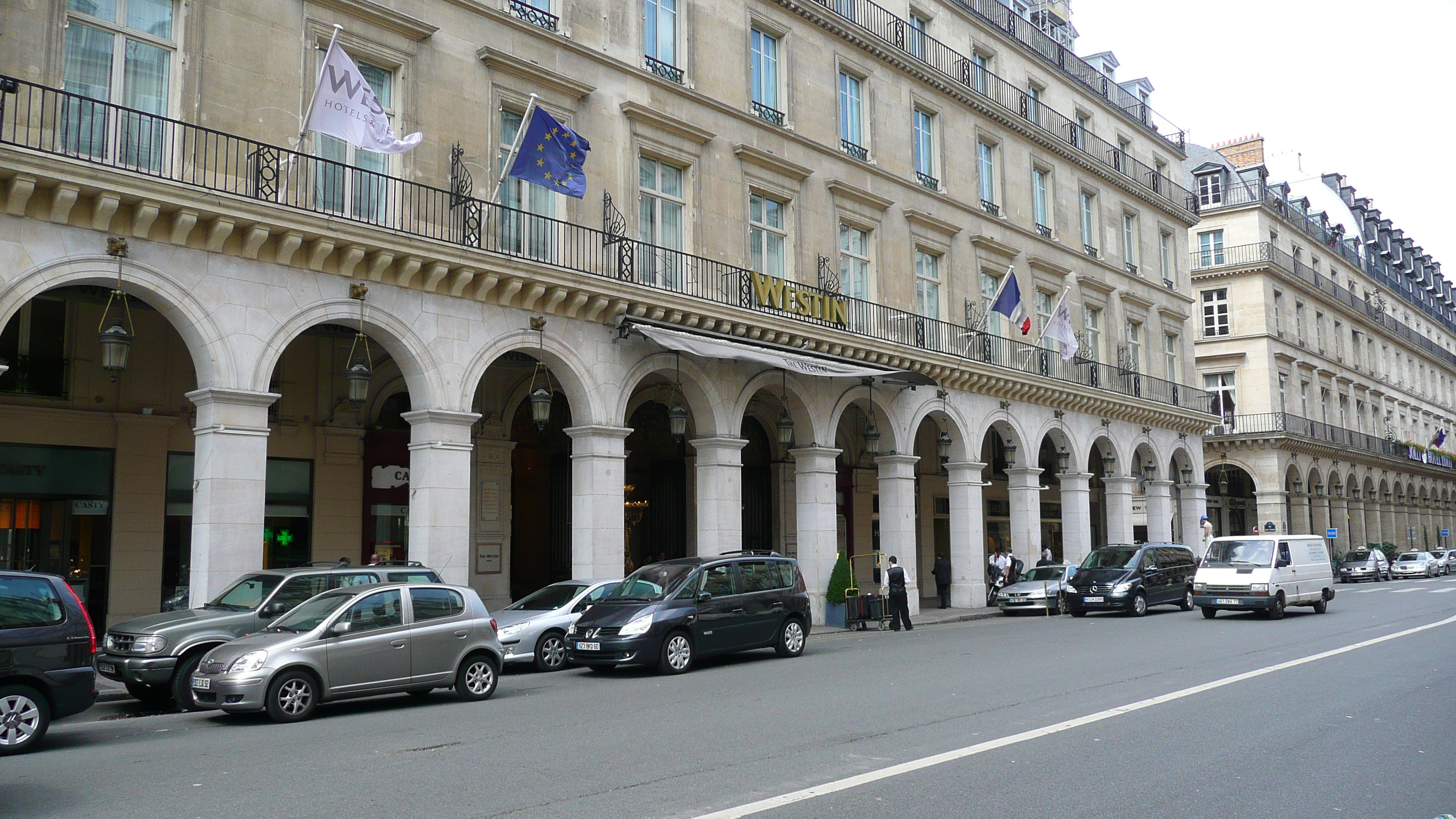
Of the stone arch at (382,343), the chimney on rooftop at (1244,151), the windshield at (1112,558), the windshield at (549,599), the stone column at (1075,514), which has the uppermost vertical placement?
the chimney on rooftop at (1244,151)

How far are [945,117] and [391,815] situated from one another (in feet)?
87.0

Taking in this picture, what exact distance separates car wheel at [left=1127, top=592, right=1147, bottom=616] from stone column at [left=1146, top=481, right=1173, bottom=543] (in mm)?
11590

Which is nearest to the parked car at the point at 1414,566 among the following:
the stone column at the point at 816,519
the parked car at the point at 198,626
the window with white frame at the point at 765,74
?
the stone column at the point at 816,519

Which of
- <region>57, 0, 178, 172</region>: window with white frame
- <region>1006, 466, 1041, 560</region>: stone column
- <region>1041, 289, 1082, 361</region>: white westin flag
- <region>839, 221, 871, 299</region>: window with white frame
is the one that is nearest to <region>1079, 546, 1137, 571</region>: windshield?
<region>1006, 466, 1041, 560</region>: stone column

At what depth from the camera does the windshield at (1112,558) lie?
26.7 metres

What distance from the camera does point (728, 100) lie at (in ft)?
78.0

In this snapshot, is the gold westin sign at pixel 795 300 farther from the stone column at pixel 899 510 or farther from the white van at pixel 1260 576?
the white van at pixel 1260 576

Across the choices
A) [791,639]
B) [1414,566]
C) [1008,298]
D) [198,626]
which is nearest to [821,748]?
[198,626]

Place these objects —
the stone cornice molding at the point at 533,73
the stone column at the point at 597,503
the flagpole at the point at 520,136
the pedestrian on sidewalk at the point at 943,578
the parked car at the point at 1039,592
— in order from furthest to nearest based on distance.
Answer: the pedestrian on sidewalk at the point at 943,578 < the parked car at the point at 1039,592 < the stone column at the point at 597,503 < the stone cornice molding at the point at 533,73 < the flagpole at the point at 520,136

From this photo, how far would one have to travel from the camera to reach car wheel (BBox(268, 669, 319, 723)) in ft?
37.1

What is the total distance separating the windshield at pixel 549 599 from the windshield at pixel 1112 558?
14682 mm

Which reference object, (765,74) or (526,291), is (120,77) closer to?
(526,291)

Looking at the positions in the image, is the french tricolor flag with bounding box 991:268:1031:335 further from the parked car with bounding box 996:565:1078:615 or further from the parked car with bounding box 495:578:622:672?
the parked car with bounding box 495:578:622:672

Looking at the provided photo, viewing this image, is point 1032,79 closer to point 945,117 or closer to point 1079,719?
point 945,117
